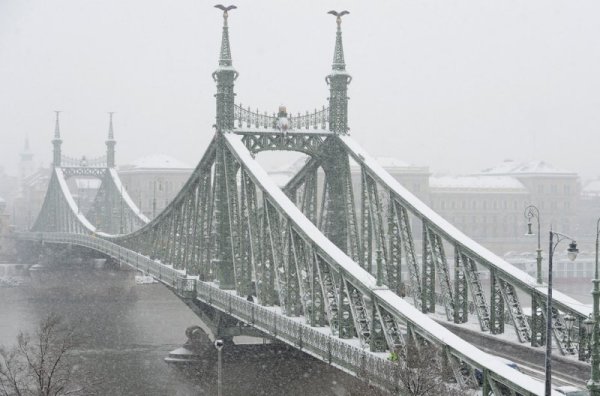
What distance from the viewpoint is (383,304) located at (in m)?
29.6

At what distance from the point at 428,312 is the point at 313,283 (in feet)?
19.9

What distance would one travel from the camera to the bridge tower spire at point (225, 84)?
4656 cm

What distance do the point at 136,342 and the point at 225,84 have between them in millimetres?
20636

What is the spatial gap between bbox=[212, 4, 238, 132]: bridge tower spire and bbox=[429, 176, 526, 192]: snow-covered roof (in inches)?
4235

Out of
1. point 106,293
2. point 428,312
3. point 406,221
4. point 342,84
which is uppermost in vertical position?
point 342,84

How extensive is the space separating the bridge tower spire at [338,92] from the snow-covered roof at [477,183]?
349 ft

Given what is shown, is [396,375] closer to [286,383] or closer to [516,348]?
[516,348]

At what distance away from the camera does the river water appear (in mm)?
41688

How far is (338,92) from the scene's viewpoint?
156 feet

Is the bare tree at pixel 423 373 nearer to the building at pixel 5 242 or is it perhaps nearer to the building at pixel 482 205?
the building at pixel 5 242

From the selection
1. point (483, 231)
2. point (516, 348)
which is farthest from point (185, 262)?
point (483, 231)

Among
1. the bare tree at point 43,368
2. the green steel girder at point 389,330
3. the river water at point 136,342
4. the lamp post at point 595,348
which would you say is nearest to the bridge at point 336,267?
the green steel girder at point 389,330

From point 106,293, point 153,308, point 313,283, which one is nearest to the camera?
point 313,283

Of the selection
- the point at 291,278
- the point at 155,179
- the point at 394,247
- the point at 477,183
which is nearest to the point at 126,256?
the point at 394,247
